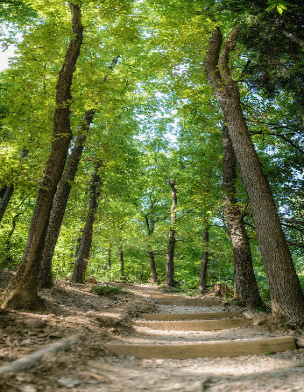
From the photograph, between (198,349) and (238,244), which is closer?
(198,349)

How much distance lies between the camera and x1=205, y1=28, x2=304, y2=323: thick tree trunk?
15.1 feet

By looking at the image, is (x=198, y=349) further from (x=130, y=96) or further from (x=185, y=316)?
(x=130, y=96)

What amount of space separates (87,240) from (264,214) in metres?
8.18

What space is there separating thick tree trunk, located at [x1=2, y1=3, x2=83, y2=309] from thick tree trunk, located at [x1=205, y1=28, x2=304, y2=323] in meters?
3.75

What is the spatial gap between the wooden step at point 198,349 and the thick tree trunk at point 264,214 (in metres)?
1.35

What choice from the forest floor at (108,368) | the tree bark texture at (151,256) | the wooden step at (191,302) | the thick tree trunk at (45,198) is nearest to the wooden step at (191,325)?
the forest floor at (108,368)

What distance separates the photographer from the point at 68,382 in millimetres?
2111

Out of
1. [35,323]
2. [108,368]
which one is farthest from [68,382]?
[35,323]

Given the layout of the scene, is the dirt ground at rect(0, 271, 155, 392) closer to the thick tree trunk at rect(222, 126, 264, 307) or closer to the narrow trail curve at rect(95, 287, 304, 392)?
the narrow trail curve at rect(95, 287, 304, 392)

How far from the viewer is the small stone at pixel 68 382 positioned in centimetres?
206

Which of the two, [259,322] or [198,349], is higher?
[259,322]

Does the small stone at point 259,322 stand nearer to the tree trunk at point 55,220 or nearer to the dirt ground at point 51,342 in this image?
the dirt ground at point 51,342

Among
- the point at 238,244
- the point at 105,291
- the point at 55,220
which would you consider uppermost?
the point at 55,220

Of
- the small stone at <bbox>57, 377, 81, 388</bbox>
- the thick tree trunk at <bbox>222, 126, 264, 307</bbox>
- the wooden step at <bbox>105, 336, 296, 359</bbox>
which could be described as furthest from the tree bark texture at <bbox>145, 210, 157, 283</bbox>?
the small stone at <bbox>57, 377, 81, 388</bbox>
